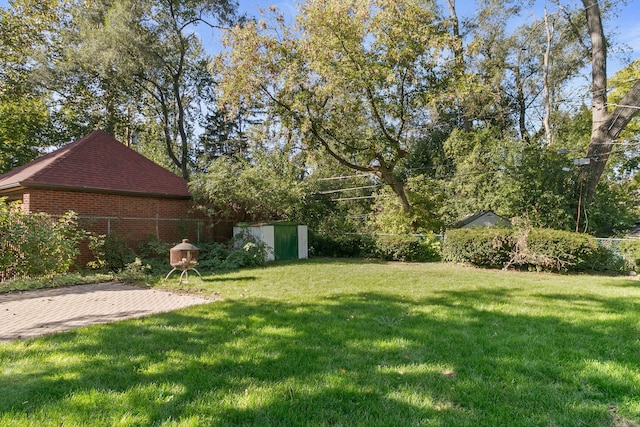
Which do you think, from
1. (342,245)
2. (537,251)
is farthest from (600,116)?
(342,245)

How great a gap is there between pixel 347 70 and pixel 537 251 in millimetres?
9022

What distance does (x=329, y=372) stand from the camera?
3.01 meters

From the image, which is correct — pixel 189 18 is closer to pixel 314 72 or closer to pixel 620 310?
pixel 314 72

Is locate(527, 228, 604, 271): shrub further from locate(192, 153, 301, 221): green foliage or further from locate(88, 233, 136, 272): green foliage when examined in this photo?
locate(88, 233, 136, 272): green foliage

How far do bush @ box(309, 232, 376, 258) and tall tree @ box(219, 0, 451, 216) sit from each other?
327 centimetres

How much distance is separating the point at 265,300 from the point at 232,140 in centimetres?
2339

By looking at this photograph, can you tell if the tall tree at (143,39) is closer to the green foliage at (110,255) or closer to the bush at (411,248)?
the green foliage at (110,255)

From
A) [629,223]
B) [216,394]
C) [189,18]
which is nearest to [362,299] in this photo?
[216,394]

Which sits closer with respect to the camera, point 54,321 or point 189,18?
point 54,321

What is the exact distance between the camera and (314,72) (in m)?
13.9

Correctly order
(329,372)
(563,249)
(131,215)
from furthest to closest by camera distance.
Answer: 1. (131,215)
2. (563,249)
3. (329,372)

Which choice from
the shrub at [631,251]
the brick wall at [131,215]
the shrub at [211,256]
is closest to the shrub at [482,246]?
the shrub at [631,251]

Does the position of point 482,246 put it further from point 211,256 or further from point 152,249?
point 152,249

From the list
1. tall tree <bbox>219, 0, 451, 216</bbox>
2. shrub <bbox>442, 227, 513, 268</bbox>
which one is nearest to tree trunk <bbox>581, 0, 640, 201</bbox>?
shrub <bbox>442, 227, 513, 268</bbox>
